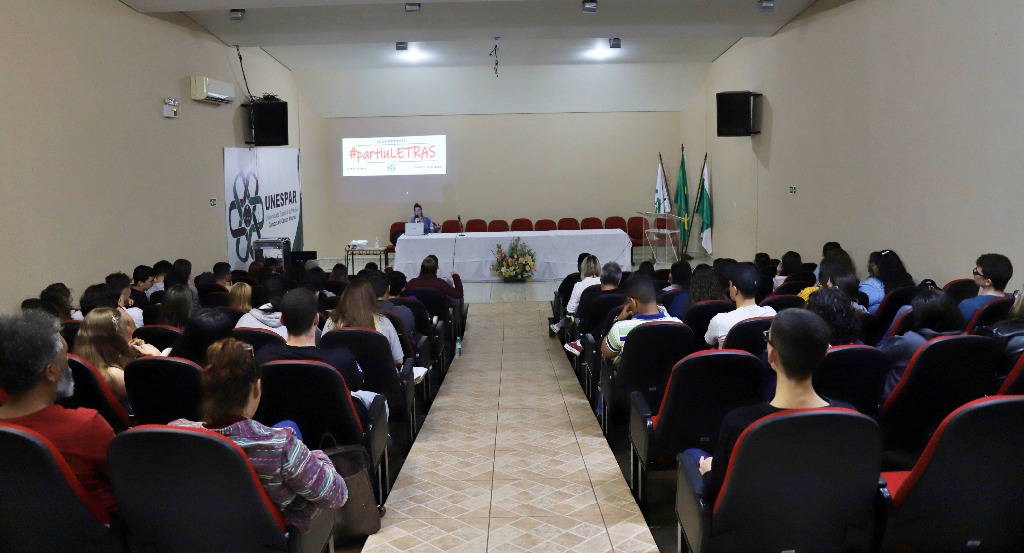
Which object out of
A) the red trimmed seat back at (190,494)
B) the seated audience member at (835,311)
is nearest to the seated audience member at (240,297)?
the red trimmed seat back at (190,494)

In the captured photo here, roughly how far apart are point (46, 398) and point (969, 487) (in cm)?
274

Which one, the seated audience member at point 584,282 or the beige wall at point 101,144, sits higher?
the beige wall at point 101,144

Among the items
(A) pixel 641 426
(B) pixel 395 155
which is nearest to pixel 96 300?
(A) pixel 641 426

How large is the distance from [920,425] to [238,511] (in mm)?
2741

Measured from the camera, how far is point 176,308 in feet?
15.4

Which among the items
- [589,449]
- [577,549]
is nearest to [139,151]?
[589,449]

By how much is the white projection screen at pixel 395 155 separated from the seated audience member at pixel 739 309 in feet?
41.2

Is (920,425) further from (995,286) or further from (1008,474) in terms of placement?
(995,286)

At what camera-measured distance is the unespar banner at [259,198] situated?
11.5m

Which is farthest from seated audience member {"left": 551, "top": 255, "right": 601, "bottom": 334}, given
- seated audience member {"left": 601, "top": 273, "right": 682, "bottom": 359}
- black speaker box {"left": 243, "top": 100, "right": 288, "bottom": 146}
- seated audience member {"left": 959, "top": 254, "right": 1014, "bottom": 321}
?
black speaker box {"left": 243, "top": 100, "right": 288, "bottom": 146}

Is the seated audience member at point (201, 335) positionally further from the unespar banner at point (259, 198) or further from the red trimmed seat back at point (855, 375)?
the unespar banner at point (259, 198)

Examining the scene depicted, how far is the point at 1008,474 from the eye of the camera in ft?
8.06

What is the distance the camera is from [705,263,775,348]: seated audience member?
4.30 metres

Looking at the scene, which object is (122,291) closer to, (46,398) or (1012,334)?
(46,398)
